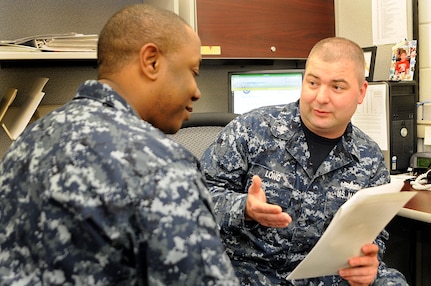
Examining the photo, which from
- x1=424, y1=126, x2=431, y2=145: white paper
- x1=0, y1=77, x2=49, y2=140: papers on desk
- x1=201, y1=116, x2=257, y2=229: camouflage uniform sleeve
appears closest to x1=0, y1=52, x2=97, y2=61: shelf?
x1=0, y1=77, x2=49, y2=140: papers on desk

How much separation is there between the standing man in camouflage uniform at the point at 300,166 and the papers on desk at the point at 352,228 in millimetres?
206

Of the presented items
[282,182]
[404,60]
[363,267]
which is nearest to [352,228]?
[363,267]

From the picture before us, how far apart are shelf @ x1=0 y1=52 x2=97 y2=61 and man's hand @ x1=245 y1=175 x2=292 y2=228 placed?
0.82m

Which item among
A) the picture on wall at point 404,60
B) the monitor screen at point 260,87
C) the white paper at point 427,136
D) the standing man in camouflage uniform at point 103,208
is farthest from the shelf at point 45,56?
the white paper at point 427,136

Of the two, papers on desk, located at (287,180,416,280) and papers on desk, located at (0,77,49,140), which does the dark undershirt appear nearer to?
papers on desk, located at (287,180,416,280)

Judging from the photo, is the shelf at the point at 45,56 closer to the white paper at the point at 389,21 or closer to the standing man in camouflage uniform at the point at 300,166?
the standing man in camouflage uniform at the point at 300,166

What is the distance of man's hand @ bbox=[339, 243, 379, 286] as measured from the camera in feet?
4.07

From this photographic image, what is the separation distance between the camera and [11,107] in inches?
76.3

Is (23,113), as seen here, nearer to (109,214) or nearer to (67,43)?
(67,43)

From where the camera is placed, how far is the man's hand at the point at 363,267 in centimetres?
124

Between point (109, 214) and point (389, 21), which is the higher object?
point (389, 21)

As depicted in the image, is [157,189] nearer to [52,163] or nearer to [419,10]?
[52,163]

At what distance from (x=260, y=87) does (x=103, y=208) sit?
170 cm

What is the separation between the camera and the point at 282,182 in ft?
4.85
